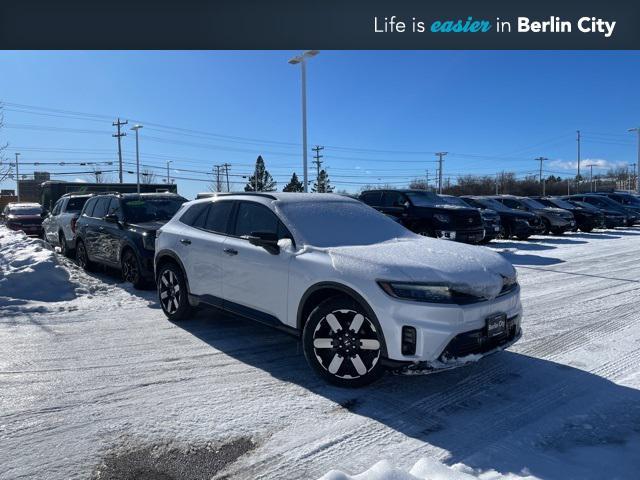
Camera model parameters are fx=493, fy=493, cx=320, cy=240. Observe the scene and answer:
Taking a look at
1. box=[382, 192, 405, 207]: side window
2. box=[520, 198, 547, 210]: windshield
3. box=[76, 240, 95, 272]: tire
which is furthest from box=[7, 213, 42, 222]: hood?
box=[520, 198, 547, 210]: windshield

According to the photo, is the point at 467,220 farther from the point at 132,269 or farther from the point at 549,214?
the point at 132,269

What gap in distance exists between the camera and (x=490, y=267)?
4.24m

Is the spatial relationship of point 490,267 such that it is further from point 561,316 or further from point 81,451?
point 81,451

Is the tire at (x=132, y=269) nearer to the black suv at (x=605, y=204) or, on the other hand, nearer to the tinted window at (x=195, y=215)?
the tinted window at (x=195, y=215)

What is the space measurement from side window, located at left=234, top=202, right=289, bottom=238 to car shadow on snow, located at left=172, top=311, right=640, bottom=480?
4.13 feet

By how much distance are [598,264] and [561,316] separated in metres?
6.08

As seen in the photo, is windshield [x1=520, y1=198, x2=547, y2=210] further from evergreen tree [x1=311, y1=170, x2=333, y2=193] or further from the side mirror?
evergreen tree [x1=311, y1=170, x2=333, y2=193]

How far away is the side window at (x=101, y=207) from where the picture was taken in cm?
990

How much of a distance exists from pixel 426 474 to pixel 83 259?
32.2 feet

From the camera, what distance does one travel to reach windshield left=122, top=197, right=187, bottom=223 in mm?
Result: 9117
